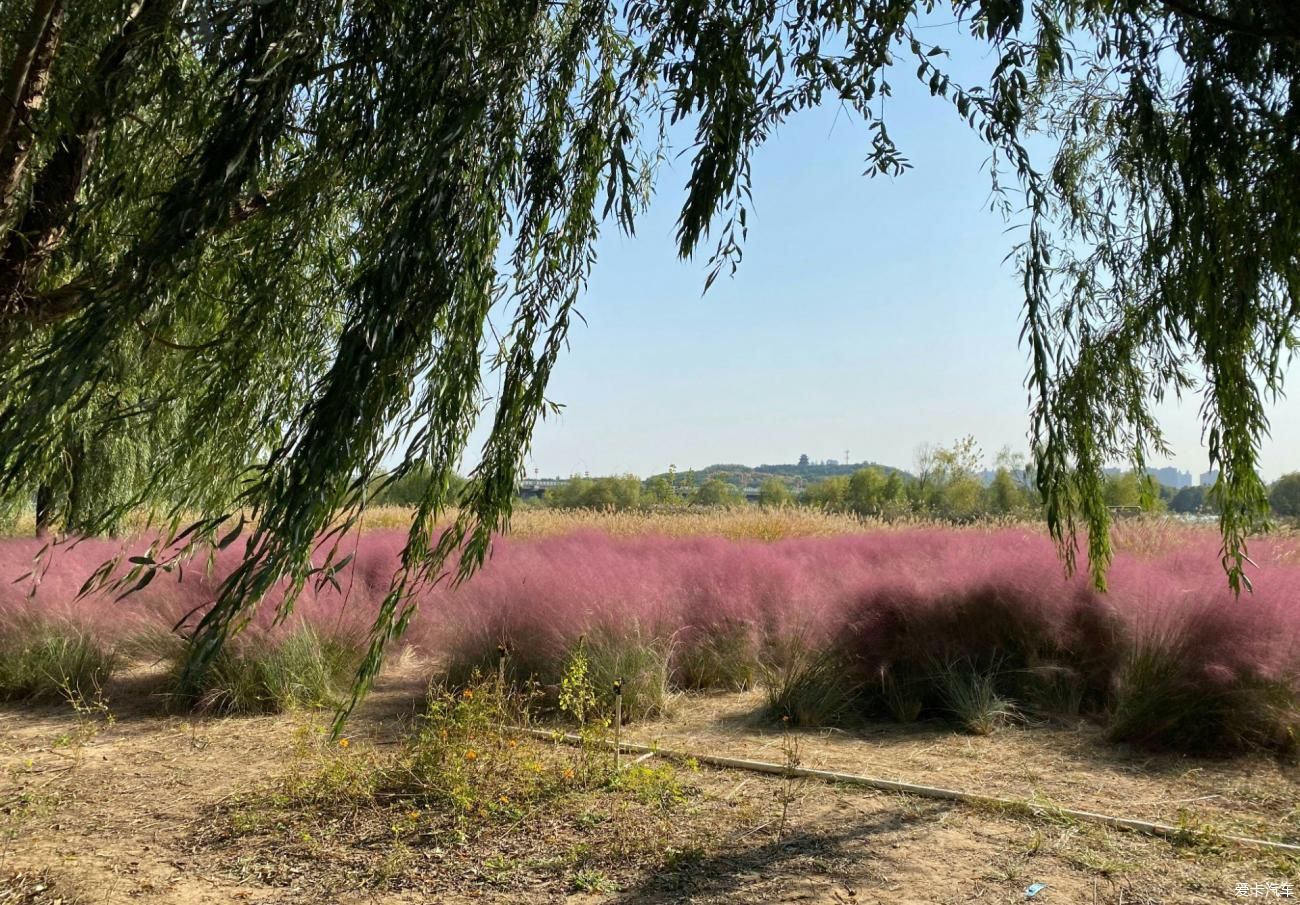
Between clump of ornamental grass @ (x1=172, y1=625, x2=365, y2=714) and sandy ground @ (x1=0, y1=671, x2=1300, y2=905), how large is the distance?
0.71m

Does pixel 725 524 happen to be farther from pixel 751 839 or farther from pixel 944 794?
pixel 751 839

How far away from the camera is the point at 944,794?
3898mm

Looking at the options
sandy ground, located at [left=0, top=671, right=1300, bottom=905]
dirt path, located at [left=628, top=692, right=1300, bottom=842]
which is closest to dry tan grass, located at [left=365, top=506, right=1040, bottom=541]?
dirt path, located at [left=628, top=692, right=1300, bottom=842]

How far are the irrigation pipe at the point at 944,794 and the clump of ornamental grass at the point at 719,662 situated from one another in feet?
4.91

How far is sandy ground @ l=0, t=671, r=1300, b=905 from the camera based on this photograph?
3.03 m

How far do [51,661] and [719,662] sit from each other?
4.55 m

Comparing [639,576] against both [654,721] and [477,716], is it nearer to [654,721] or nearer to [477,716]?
[654,721]

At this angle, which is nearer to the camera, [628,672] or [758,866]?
[758,866]

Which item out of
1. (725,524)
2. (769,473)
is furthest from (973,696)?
(769,473)

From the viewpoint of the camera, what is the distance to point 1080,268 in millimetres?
4059

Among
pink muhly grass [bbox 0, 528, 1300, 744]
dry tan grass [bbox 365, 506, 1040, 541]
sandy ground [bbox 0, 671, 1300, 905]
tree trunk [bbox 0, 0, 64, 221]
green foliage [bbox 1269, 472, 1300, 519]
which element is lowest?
sandy ground [bbox 0, 671, 1300, 905]

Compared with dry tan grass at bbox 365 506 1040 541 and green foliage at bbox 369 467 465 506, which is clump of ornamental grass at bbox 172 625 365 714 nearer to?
green foliage at bbox 369 467 465 506

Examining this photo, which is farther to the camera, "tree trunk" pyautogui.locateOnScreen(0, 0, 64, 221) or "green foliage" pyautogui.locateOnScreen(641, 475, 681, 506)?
"green foliage" pyautogui.locateOnScreen(641, 475, 681, 506)

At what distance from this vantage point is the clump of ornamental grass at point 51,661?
6.21 meters
